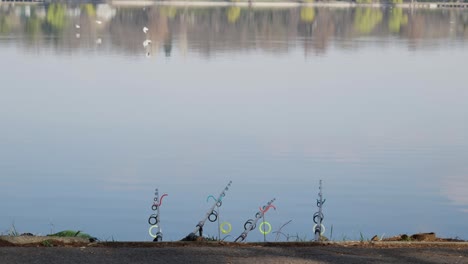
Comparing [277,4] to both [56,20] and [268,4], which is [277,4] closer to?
[268,4]

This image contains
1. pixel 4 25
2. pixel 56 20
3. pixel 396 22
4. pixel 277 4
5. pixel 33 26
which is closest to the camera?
pixel 4 25

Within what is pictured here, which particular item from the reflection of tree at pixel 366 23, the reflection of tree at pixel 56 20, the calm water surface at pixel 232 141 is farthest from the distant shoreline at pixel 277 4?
the calm water surface at pixel 232 141

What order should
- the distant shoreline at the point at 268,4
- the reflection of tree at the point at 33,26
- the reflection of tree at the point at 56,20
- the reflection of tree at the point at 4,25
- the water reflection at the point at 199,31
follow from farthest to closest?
the distant shoreline at the point at 268,4
the reflection of tree at the point at 56,20
the reflection of tree at the point at 4,25
the reflection of tree at the point at 33,26
the water reflection at the point at 199,31

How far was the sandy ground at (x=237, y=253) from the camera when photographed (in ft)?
32.3

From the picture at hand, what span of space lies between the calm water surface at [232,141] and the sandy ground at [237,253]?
5.42 metres

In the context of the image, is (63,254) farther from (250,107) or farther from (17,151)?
(250,107)

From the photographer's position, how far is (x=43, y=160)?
77.5ft

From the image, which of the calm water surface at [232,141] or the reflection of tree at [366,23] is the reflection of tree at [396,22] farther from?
the calm water surface at [232,141]

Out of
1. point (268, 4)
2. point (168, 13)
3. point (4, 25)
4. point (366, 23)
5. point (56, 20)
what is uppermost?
point (268, 4)

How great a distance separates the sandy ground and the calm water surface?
5416 millimetres

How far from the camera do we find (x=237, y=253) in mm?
10156

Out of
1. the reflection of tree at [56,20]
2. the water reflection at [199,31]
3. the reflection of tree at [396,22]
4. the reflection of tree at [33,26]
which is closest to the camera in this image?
the water reflection at [199,31]

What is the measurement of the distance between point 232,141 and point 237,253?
16.7 meters

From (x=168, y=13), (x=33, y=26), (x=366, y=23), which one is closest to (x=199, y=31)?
(x=33, y=26)
